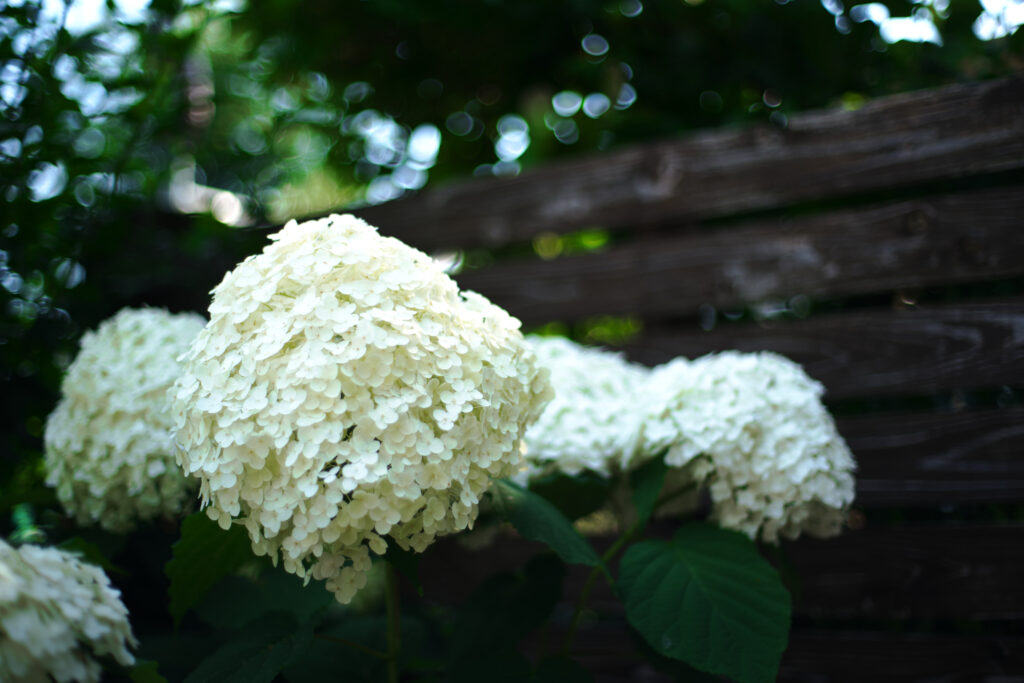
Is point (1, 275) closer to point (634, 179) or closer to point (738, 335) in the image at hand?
point (634, 179)

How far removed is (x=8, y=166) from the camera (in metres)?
1.50

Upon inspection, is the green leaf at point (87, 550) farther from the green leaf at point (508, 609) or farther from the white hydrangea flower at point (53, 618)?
the green leaf at point (508, 609)

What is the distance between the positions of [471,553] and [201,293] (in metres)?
1.20

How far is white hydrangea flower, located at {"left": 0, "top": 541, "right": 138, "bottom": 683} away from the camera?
2.40ft

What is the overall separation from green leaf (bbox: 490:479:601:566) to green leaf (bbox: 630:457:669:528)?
6.5 inches

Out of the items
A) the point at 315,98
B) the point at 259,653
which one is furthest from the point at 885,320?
the point at 315,98

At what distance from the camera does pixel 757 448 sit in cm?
123

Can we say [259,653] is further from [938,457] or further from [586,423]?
[938,457]

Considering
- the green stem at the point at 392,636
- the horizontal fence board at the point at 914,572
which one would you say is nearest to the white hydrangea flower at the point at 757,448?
the horizontal fence board at the point at 914,572

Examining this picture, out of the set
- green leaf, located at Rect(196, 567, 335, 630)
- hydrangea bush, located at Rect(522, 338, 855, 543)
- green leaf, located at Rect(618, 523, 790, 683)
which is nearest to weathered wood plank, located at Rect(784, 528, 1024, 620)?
hydrangea bush, located at Rect(522, 338, 855, 543)

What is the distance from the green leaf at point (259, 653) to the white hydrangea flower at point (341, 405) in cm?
14

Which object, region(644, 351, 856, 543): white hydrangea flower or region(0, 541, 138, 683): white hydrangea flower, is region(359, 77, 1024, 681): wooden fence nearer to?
region(644, 351, 856, 543): white hydrangea flower

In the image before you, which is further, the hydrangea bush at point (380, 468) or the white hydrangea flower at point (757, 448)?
the white hydrangea flower at point (757, 448)

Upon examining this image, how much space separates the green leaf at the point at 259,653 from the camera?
3.15 feet
